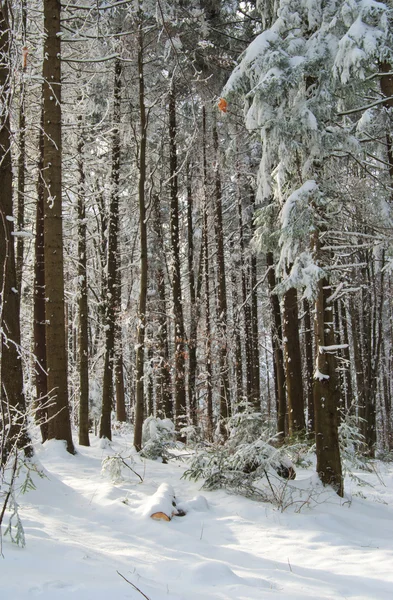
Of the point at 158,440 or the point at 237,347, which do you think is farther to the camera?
the point at 237,347

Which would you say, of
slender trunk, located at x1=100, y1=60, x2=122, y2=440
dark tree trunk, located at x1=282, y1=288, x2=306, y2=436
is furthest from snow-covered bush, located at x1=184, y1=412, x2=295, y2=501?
slender trunk, located at x1=100, y1=60, x2=122, y2=440

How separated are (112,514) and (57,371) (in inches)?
112

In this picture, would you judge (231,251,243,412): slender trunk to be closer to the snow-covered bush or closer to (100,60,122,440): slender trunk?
(100,60,122,440): slender trunk

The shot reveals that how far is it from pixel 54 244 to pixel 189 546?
16.4 ft

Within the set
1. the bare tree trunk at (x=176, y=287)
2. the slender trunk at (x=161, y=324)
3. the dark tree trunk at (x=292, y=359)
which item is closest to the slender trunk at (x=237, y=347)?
the slender trunk at (x=161, y=324)

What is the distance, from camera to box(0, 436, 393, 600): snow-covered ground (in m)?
3.01

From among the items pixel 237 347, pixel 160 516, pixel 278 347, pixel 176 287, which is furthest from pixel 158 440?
pixel 237 347

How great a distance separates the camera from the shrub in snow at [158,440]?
891cm

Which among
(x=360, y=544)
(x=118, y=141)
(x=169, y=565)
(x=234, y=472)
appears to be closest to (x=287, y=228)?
(x=234, y=472)

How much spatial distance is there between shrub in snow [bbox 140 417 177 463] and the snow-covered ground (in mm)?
1850

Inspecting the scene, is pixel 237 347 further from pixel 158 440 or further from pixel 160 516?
pixel 160 516

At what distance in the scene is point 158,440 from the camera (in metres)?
8.99

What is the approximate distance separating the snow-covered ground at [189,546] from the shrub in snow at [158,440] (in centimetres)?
185

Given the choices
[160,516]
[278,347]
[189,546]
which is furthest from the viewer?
[278,347]
